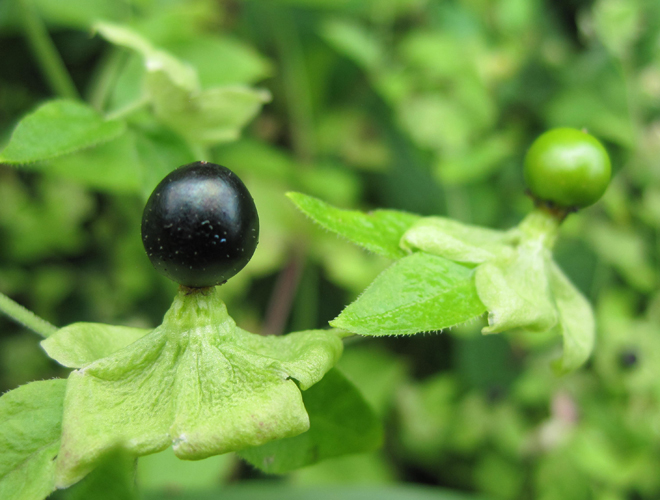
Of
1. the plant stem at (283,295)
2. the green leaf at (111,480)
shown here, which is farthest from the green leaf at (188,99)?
the plant stem at (283,295)

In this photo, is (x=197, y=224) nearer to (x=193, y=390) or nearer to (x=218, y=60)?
(x=193, y=390)

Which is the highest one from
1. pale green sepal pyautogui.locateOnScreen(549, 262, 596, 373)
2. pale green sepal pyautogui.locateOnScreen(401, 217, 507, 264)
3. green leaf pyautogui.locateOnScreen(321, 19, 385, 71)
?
green leaf pyautogui.locateOnScreen(321, 19, 385, 71)

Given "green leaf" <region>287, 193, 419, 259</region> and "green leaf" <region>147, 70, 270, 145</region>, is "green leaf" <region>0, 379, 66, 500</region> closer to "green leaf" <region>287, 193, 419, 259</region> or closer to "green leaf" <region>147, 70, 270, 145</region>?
"green leaf" <region>287, 193, 419, 259</region>

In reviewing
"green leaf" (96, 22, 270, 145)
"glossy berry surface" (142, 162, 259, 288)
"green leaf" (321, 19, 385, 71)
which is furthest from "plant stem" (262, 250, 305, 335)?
"glossy berry surface" (142, 162, 259, 288)

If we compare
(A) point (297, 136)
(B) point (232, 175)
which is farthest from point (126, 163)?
(B) point (232, 175)

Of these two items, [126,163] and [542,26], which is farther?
[542,26]

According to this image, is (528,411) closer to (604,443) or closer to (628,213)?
(604,443)
